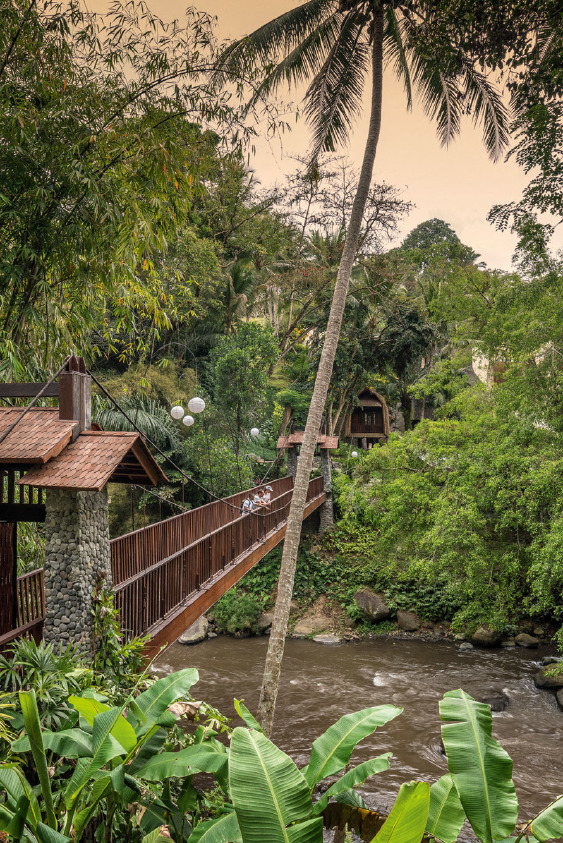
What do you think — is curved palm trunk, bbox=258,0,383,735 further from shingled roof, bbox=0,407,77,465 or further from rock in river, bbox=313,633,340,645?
rock in river, bbox=313,633,340,645

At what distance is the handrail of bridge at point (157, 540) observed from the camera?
5.25 metres

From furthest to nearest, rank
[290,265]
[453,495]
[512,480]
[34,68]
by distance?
[290,265]
[453,495]
[512,480]
[34,68]

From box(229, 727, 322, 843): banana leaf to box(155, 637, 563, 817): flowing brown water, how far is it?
232 inches

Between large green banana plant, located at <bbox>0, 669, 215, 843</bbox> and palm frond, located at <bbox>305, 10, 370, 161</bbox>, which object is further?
palm frond, located at <bbox>305, 10, 370, 161</bbox>

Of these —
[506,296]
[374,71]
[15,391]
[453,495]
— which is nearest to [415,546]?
[453,495]

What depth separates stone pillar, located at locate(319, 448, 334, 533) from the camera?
1633cm

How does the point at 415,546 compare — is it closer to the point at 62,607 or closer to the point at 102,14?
the point at 62,607

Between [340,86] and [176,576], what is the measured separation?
6710mm

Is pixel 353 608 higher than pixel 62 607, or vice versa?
pixel 62 607

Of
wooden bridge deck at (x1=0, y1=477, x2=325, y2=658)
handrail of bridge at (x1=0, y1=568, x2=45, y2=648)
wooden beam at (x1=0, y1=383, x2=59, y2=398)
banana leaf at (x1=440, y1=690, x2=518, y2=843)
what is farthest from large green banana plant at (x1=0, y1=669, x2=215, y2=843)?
wooden beam at (x1=0, y1=383, x2=59, y2=398)

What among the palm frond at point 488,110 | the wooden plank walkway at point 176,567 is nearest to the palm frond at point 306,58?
the palm frond at point 488,110

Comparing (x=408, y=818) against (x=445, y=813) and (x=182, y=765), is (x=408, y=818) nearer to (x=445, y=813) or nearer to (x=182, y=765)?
(x=445, y=813)

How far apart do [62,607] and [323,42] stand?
774cm

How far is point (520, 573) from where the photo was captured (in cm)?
1054
